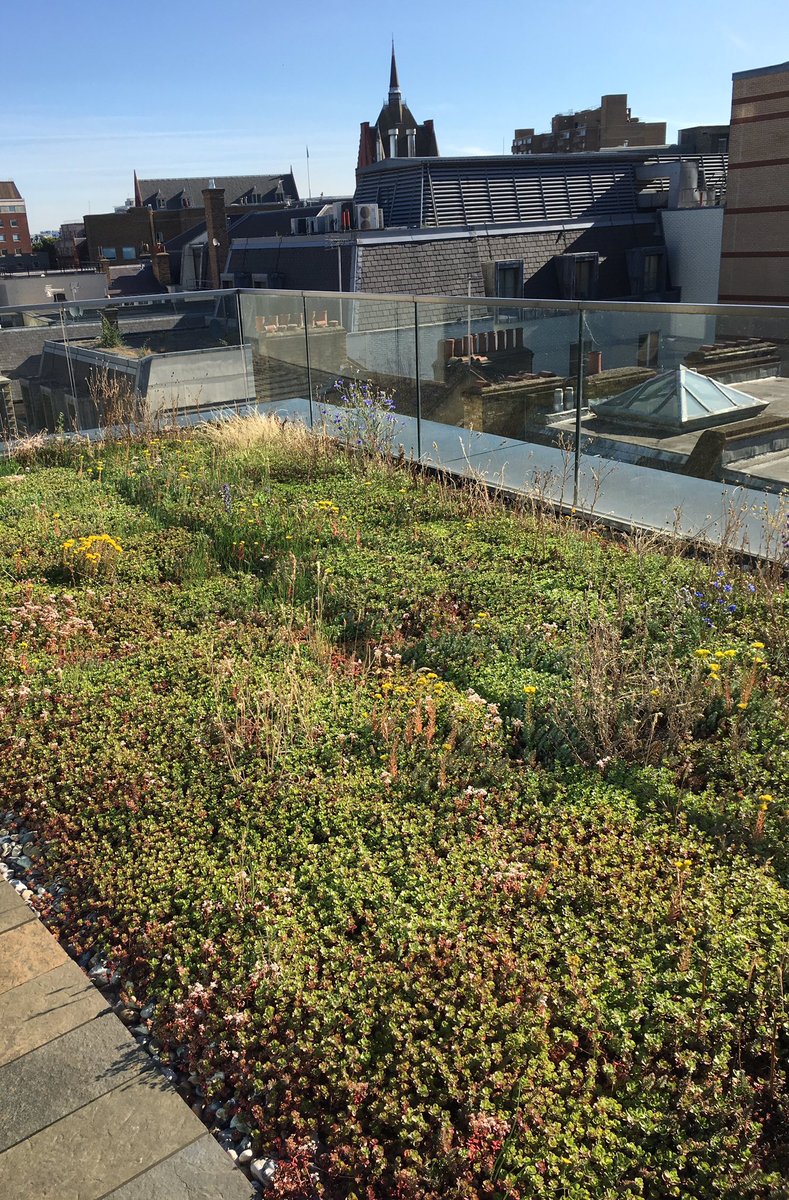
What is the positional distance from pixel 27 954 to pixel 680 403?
5.41m

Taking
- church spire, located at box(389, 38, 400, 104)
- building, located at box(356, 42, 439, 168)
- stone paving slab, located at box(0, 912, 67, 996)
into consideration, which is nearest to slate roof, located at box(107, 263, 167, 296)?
building, located at box(356, 42, 439, 168)

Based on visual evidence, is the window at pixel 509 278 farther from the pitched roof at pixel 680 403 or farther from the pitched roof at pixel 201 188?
the pitched roof at pixel 201 188

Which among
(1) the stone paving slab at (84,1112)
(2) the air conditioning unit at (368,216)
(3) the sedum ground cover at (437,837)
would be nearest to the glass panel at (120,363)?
(3) the sedum ground cover at (437,837)

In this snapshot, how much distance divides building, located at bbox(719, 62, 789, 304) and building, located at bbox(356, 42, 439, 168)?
1889cm

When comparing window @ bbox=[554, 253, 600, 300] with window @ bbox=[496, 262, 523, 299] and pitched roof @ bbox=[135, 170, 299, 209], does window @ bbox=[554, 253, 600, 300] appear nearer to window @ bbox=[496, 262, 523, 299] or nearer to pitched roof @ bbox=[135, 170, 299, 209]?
window @ bbox=[496, 262, 523, 299]

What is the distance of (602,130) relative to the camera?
69688 millimetres

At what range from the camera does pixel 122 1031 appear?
2.87 meters

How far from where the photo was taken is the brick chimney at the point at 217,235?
3928 centimetres

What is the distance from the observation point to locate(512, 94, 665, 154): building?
225 ft

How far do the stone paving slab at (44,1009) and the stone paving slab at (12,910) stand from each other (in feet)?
1.16

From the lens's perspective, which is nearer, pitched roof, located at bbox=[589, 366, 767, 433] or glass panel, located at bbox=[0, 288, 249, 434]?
pitched roof, located at bbox=[589, 366, 767, 433]

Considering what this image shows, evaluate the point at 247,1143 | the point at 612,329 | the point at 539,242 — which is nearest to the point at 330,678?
the point at 247,1143

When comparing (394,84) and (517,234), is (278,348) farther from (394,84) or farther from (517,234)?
(394,84)

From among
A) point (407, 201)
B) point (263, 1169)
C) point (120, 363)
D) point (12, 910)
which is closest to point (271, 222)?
point (407, 201)
